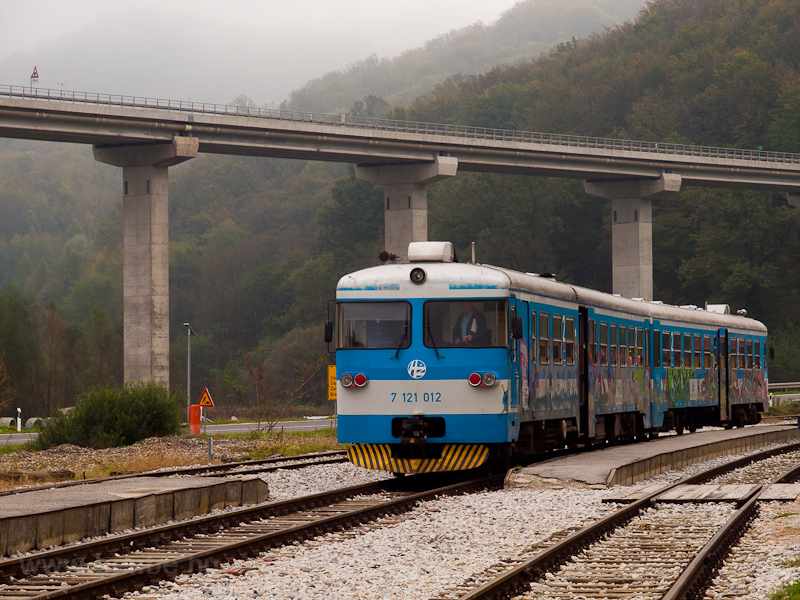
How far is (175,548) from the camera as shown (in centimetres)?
1113

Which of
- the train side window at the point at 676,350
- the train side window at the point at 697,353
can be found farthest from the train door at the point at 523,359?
the train side window at the point at 697,353

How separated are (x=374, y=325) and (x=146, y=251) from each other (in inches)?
1890

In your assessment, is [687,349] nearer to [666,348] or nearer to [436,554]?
[666,348]

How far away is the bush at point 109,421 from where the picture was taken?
30.0m

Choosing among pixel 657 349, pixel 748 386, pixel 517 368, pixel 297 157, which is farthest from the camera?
pixel 297 157

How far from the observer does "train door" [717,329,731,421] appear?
31906 mm

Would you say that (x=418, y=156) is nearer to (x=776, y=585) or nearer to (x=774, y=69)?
(x=774, y=69)

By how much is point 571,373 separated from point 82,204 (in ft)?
551

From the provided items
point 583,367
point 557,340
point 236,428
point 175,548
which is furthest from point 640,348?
point 236,428

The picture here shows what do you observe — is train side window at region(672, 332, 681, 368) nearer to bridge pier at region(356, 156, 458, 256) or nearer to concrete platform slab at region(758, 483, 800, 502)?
concrete platform slab at region(758, 483, 800, 502)

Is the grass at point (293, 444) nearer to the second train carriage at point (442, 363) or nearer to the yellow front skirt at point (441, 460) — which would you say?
the second train carriage at point (442, 363)

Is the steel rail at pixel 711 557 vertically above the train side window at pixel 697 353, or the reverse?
the train side window at pixel 697 353

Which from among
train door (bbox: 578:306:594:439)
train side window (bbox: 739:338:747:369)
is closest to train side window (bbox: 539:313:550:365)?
train door (bbox: 578:306:594:439)

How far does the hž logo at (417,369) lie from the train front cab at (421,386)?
0.05 ft
